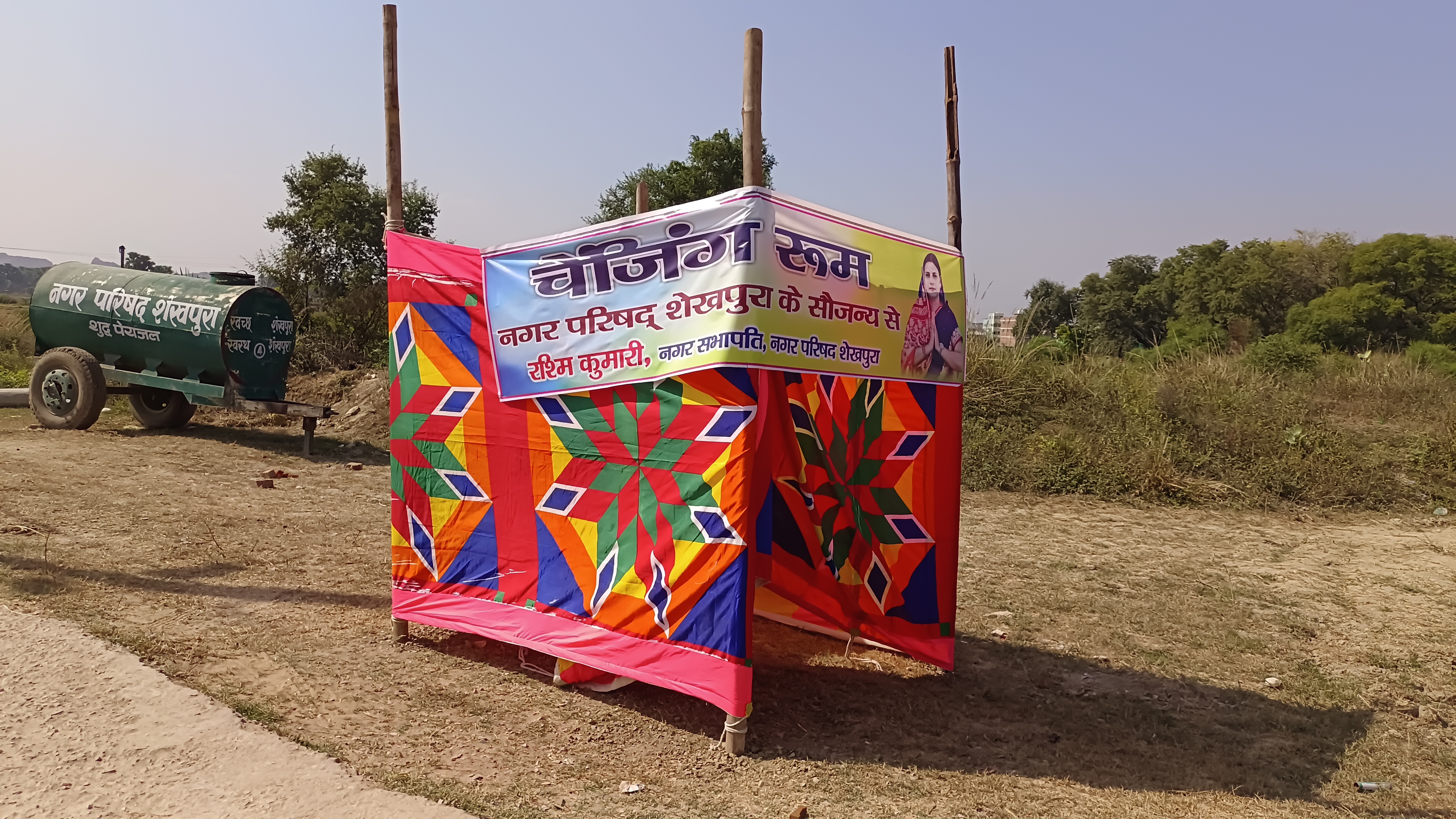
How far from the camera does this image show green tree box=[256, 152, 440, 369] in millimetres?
16922

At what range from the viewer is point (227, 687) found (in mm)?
4258

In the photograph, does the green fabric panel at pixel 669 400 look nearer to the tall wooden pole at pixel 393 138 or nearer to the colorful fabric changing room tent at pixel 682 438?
the colorful fabric changing room tent at pixel 682 438

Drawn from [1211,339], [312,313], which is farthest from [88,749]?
[1211,339]

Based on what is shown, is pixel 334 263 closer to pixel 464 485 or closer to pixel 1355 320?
pixel 464 485

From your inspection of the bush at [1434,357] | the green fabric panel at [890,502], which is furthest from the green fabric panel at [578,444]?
the bush at [1434,357]

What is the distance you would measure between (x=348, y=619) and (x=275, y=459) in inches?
246

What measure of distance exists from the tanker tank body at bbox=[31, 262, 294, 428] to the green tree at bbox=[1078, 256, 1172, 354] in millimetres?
22563

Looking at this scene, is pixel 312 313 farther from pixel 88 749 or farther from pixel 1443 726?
pixel 1443 726

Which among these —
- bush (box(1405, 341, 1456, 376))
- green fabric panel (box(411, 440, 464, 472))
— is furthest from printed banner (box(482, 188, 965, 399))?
bush (box(1405, 341, 1456, 376))

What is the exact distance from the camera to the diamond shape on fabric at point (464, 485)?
195 inches

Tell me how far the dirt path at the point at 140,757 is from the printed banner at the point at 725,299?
76.3 inches

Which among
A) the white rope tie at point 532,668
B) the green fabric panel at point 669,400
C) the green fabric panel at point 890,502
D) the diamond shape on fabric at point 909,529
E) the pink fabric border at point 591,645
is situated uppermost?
the green fabric panel at point 669,400

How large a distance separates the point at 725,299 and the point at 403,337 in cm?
223

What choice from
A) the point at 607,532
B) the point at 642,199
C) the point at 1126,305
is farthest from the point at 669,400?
the point at 1126,305
